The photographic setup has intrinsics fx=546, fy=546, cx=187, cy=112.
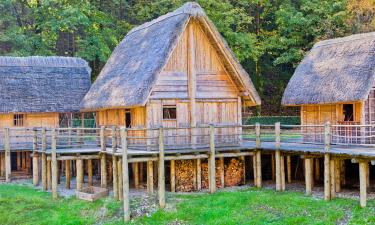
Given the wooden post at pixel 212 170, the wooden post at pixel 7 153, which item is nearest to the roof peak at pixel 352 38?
the wooden post at pixel 212 170

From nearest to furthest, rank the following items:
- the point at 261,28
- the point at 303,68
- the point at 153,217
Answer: the point at 153,217 → the point at 303,68 → the point at 261,28

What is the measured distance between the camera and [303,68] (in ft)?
97.7

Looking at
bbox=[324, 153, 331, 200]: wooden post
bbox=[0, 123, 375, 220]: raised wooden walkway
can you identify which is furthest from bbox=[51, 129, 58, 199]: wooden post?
bbox=[324, 153, 331, 200]: wooden post

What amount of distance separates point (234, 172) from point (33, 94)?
12.9 metres

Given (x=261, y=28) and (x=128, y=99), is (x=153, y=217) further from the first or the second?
(x=261, y=28)

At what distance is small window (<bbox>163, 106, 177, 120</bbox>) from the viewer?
81.8 feet

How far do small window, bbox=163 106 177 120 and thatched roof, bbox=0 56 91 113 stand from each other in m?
8.74

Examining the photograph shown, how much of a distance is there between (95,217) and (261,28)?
3299 cm

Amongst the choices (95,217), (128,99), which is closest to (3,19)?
(128,99)

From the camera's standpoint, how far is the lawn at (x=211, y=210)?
750 inches

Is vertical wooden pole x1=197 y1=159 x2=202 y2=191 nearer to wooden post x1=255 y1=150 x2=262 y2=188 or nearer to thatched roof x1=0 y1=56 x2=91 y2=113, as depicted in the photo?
wooden post x1=255 y1=150 x2=262 y2=188

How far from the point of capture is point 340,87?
1015 inches

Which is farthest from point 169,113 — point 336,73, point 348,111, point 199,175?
point 348,111

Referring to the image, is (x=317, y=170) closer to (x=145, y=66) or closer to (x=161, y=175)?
(x=161, y=175)
